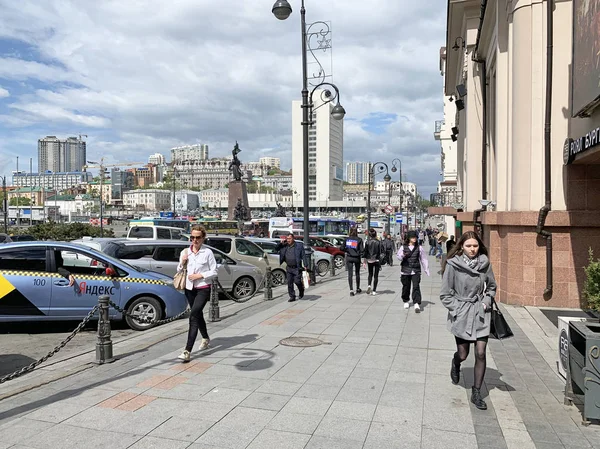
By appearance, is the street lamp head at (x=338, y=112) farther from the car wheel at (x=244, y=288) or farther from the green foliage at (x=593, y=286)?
the green foliage at (x=593, y=286)

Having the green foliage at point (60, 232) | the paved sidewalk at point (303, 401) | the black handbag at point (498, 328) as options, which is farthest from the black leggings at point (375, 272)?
the green foliage at point (60, 232)

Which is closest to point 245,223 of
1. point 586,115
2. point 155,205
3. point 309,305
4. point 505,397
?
point 309,305

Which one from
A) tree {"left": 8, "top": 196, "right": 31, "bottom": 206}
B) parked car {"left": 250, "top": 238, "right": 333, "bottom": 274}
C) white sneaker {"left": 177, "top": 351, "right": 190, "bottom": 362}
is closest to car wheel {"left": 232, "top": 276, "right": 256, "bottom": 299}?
parked car {"left": 250, "top": 238, "right": 333, "bottom": 274}

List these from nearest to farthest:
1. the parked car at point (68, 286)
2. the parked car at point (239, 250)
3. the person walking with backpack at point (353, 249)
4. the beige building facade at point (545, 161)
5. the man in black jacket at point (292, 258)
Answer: the parked car at point (68, 286) → the beige building facade at point (545, 161) → the man in black jacket at point (292, 258) → the person walking with backpack at point (353, 249) → the parked car at point (239, 250)

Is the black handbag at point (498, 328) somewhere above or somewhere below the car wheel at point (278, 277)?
above

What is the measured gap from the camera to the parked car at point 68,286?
28.5 ft

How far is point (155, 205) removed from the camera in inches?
6594

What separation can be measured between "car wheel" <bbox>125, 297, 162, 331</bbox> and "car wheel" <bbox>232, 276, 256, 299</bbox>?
13.2 ft

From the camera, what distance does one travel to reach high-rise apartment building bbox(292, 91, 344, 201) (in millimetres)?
116625

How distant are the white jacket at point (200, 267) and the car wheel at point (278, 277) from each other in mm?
9683

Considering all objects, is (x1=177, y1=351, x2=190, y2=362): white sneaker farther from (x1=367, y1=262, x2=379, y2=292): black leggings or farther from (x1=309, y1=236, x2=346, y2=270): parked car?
(x1=309, y1=236, x2=346, y2=270): parked car

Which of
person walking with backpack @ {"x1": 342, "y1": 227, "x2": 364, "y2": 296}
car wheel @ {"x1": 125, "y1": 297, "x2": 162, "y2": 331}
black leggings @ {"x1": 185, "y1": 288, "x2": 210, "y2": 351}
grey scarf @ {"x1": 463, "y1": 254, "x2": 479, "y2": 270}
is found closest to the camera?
grey scarf @ {"x1": 463, "y1": 254, "x2": 479, "y2": 270}

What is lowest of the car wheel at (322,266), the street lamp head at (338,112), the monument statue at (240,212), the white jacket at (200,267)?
the car wheel at (322,266)

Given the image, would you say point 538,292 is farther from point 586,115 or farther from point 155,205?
point 155,205
